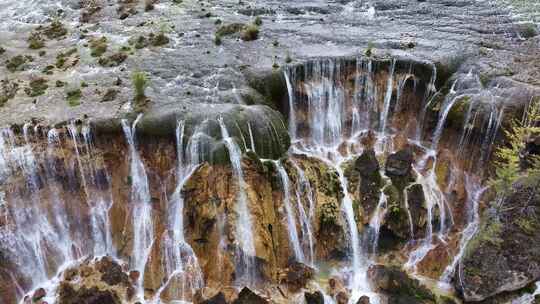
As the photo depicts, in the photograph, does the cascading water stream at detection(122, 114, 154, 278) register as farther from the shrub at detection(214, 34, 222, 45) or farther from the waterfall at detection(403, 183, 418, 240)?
the waterfall at detection(403, 183, 418, 240)

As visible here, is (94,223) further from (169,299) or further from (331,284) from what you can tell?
(331,284)

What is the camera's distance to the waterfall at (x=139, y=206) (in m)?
25.4

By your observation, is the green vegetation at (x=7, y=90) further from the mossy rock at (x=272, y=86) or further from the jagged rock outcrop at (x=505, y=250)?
the jagged rock outcrop at (x=505, y=250)

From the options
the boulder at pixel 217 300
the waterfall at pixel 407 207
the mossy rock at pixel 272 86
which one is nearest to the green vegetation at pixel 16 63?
the mossy rock at pixel 272 86

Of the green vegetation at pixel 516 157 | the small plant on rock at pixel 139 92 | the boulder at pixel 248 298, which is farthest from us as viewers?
the small plant on rock at pixel 139 92

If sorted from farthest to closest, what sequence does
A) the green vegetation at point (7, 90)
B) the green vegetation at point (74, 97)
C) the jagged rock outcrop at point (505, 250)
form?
1. the green vegetation at point (7, 90)
2. the green vegetation at point (74, 97)
3. the jagged rock outcrop at point (505, 250)

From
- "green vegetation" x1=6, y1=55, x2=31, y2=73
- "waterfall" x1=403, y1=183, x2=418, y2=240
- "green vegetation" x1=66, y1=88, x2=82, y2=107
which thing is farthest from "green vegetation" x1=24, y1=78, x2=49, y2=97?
"waterfall" x1=403, y1=183, x2=418, y2=240

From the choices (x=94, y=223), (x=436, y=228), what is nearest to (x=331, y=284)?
(x=436, y=228)

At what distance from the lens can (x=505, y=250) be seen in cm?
2430

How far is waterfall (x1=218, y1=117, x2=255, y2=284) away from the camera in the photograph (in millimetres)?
23984

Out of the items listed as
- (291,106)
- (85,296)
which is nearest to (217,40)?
(291,106)

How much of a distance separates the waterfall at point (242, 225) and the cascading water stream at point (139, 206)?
195 inches

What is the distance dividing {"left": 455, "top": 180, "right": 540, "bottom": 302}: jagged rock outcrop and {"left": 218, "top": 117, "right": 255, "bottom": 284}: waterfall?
34.6ft

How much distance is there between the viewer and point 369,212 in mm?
26531
